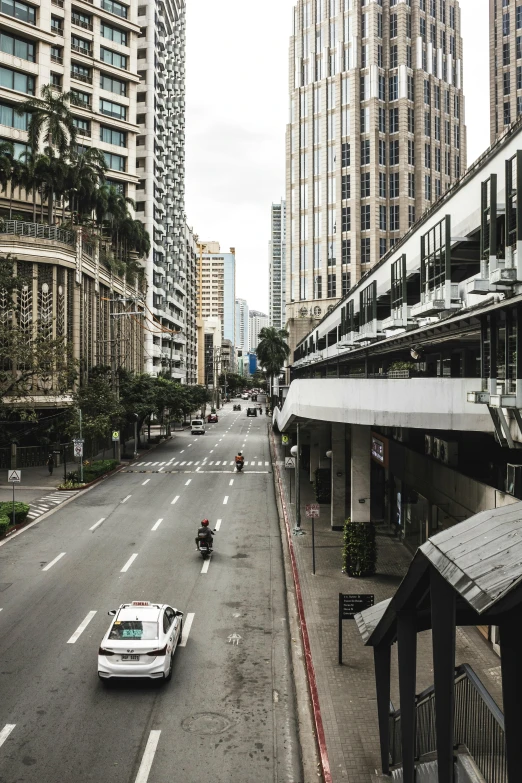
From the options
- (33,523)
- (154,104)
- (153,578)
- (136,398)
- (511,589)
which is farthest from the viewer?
(154,104)

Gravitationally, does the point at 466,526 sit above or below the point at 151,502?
above

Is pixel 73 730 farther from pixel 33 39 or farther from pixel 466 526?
pixel 33 39

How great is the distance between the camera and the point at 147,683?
12242 millimetres

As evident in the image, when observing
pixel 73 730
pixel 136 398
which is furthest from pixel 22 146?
pixel 73 730

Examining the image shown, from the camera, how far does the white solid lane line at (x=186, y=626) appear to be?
1452 centimetres

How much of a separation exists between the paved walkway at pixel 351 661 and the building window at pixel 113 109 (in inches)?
2785

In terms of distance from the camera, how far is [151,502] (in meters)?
32.7

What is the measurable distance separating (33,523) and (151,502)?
678 centimetres

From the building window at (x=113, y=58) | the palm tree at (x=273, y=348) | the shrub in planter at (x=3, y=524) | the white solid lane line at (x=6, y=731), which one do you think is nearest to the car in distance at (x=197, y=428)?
the palm tree at (x=273, y=348)

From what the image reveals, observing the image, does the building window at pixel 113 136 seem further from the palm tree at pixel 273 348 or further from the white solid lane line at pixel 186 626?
the white solid lane line at pixel 186 626

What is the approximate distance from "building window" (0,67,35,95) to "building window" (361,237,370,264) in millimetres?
52528

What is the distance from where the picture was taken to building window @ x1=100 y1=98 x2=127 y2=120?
74.8m

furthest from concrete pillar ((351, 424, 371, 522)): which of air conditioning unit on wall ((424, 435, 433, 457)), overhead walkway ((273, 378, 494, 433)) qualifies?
overhead walkway ((273, 378, 494, 433))

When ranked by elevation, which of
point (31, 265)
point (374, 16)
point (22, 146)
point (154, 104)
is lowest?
point (31, 265)
